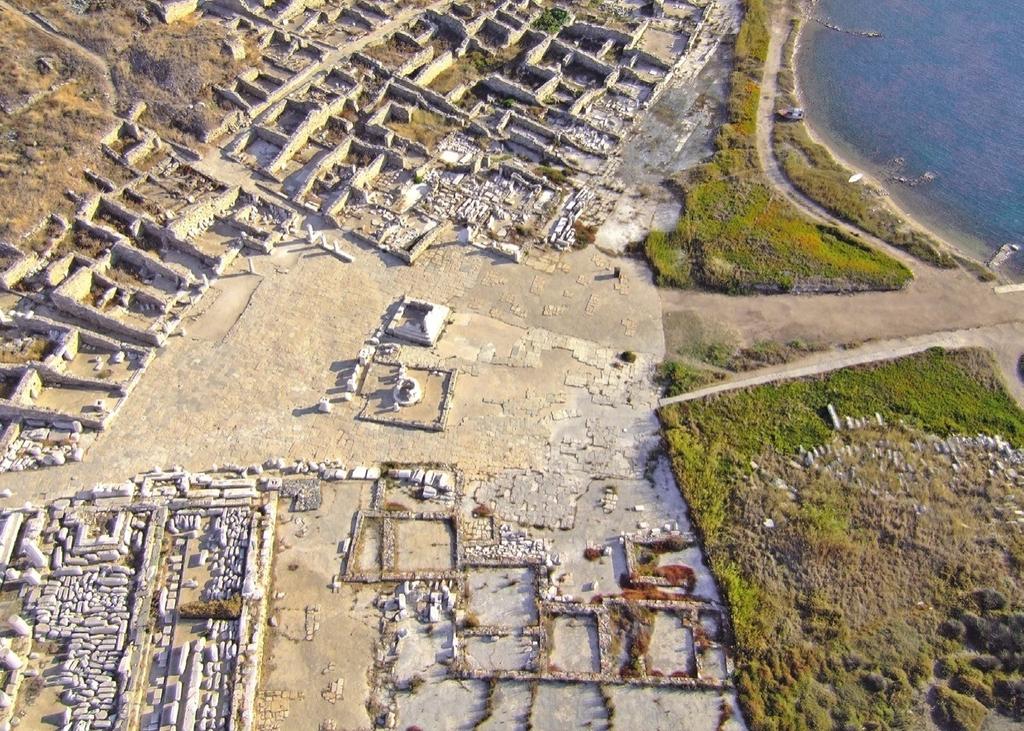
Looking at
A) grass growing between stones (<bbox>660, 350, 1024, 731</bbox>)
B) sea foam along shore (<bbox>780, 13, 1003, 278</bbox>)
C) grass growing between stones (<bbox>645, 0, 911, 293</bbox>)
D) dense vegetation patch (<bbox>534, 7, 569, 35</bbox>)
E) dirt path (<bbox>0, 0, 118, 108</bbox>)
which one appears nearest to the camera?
grass growing between stones (<bbox>660, 350, 1024, 731</bbox>)

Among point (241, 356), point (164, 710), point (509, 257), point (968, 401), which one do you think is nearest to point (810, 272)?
point (968, 401)

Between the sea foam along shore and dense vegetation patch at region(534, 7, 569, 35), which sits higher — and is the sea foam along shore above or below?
below

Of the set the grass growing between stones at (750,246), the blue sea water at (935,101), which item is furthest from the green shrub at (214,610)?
the blue sea water at (935,101)

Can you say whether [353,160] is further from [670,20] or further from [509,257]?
[670,20]

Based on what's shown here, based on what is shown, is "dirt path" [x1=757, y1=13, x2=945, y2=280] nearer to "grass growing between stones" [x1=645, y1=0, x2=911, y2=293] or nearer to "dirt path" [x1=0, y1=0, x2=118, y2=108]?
"grass growing between stones" [x1=645, y1=0, x2=911, y2=293]

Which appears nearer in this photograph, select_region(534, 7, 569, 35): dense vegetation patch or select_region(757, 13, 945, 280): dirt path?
select_region(757, 13, 945, 280): dirt path

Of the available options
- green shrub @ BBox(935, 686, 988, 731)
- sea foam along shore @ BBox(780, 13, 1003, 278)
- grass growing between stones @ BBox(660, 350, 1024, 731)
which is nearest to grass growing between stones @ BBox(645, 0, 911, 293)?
sea foam along shore @ BBox(780, 13, 1003, 278)

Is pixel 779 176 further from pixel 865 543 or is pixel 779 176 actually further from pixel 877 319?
pixel 865 543
